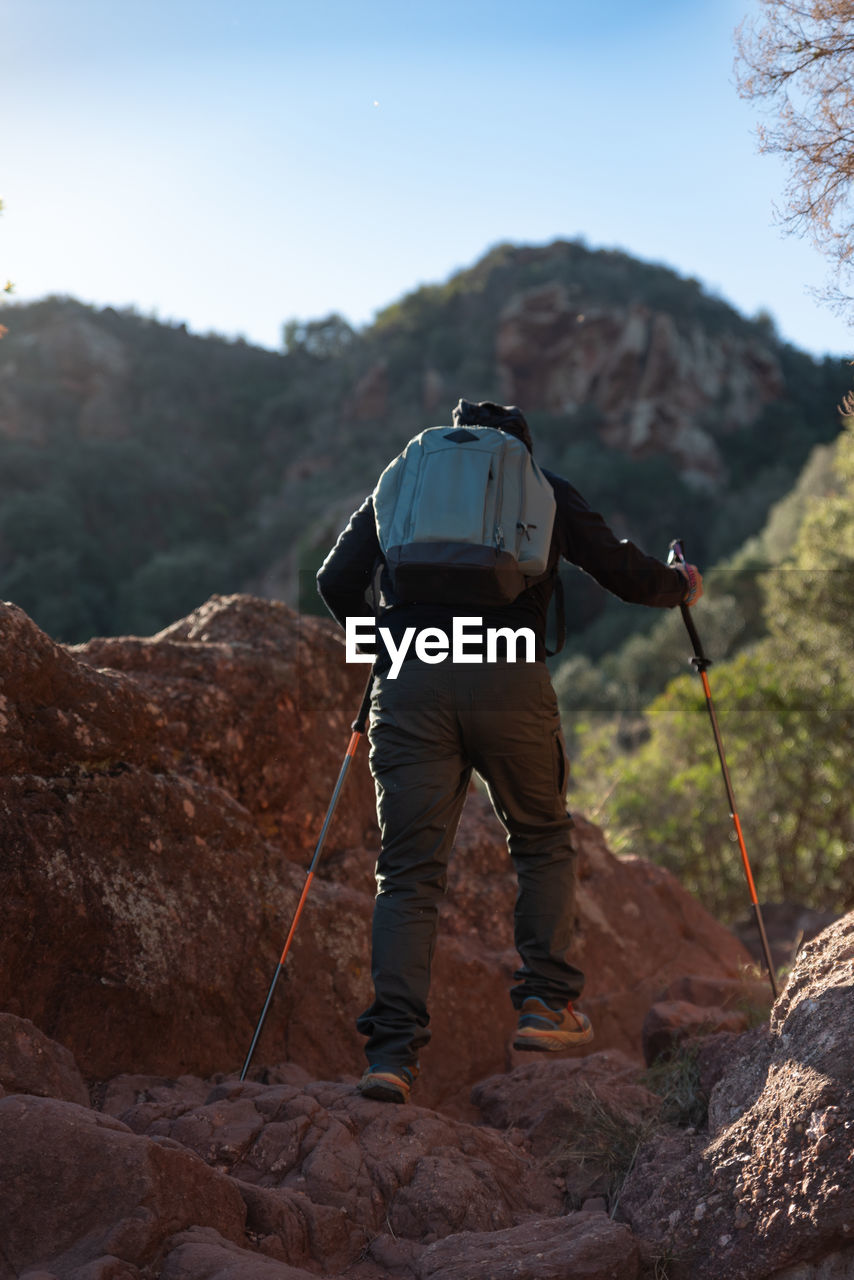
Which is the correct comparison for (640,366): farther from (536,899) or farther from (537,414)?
(536,899)

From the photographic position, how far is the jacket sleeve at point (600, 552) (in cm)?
399

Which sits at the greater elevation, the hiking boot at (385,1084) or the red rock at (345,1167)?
the hiking boot at (385,1084)

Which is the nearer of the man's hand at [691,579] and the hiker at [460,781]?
the hiker at [460,781]

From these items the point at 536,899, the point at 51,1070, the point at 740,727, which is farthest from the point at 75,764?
the point at 740,727

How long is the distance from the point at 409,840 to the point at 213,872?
1.06m

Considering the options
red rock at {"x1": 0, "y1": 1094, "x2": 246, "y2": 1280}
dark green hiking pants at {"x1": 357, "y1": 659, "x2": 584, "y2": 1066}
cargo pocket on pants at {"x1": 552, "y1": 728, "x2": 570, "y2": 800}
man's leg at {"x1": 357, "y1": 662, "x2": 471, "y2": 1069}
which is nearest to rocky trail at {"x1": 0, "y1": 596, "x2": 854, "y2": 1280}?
red rock at {"x1": 0, "y1": 1094, "x2": 246, "y2": 1280}

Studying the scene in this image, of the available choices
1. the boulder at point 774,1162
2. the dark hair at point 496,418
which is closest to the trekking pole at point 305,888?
the dark hair at point 496,418

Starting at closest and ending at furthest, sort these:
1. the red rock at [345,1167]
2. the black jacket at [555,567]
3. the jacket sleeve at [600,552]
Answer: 1. the red rock at [345,1167]
2. the black jacket at [555,567]
3. the jacket sleeve at [600,552]

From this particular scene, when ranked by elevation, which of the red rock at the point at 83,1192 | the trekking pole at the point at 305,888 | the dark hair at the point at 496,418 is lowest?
the red rock at the point at 83,1192

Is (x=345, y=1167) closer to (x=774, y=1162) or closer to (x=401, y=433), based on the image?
(x=774, y=1162)

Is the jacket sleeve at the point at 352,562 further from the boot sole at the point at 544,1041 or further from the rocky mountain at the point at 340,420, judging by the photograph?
the rocky mountain at the point at 340,420

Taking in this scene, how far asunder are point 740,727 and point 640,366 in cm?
3949

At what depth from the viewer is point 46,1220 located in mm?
2430

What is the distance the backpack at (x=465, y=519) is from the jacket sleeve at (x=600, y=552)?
0.19 metres
